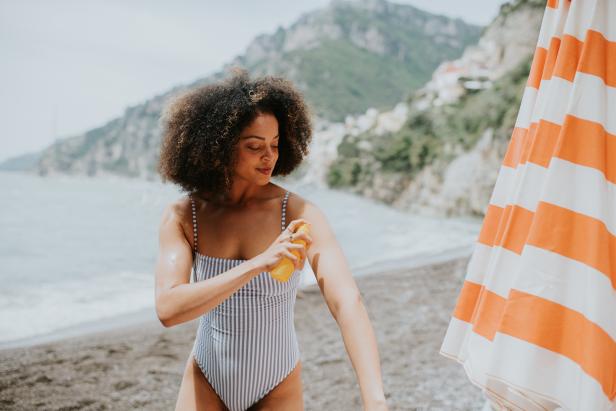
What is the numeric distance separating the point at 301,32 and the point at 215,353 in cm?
17196

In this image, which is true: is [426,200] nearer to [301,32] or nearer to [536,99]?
[536,99]

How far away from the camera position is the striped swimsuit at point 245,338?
1716 millimetres

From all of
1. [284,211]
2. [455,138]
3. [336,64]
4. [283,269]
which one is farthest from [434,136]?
[336,64]

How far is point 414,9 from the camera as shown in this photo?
17550cm

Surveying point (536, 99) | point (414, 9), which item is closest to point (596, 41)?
point (536, 99)

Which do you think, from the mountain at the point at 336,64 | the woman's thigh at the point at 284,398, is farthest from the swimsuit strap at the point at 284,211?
the mountain at the point at 336,64

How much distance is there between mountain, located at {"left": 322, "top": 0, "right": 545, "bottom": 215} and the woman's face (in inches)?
1362

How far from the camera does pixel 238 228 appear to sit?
5.75 feet

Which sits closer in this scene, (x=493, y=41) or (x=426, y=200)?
(x=426, y=200)

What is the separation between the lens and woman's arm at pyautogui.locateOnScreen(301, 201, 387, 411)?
1.36 metres

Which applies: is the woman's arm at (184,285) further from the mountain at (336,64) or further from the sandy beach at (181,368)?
the mountain at (336,64)

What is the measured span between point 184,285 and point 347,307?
51 cm

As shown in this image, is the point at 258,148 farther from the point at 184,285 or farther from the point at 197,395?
the point at 197,395

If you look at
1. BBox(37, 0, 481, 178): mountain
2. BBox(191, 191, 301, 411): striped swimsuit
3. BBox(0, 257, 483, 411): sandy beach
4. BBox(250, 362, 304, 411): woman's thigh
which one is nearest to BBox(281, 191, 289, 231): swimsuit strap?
BBox(191, 191, 301, 411): striped swimsuit
